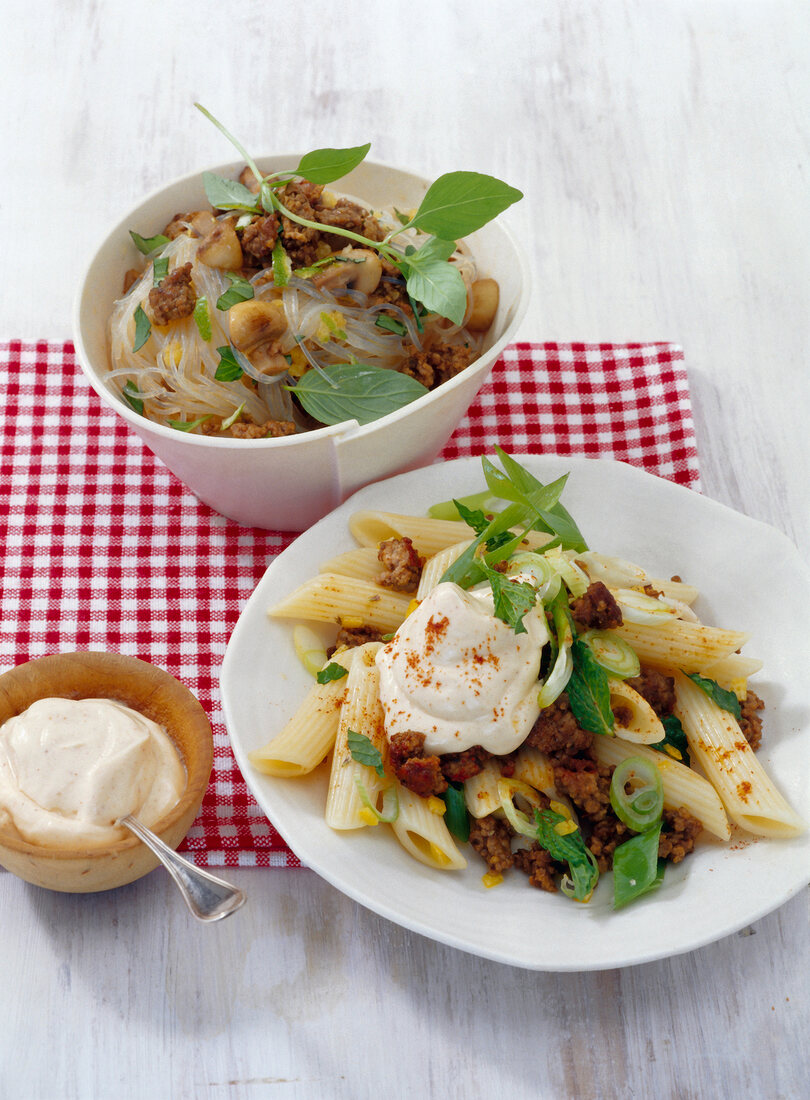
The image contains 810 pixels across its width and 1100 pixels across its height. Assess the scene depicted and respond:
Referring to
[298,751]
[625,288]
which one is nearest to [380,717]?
[298,751]

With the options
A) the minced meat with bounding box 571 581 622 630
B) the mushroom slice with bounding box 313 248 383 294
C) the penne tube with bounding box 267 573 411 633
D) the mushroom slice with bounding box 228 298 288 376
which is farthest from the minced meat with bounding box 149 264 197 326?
the minced meat with bounding box 571 581 622 630

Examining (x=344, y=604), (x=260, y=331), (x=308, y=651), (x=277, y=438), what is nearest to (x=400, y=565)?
(x=344, y=604)

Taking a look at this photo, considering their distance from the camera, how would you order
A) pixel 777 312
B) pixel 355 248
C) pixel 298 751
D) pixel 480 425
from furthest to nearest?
pixel 777 312 → pixel 480 425 → pixel 355 248 → pixel 298 751

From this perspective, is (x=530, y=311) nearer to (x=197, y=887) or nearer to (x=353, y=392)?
(x=353, y=392)

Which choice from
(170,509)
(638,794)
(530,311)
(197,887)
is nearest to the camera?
(197,887)

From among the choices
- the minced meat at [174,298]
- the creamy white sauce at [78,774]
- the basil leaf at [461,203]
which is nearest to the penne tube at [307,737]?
the creamy white sauce at [78,774]

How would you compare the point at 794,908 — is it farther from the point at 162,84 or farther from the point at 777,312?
the point at 162,84

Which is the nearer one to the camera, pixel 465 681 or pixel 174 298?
pixel 465 681

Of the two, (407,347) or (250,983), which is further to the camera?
(407,347)
